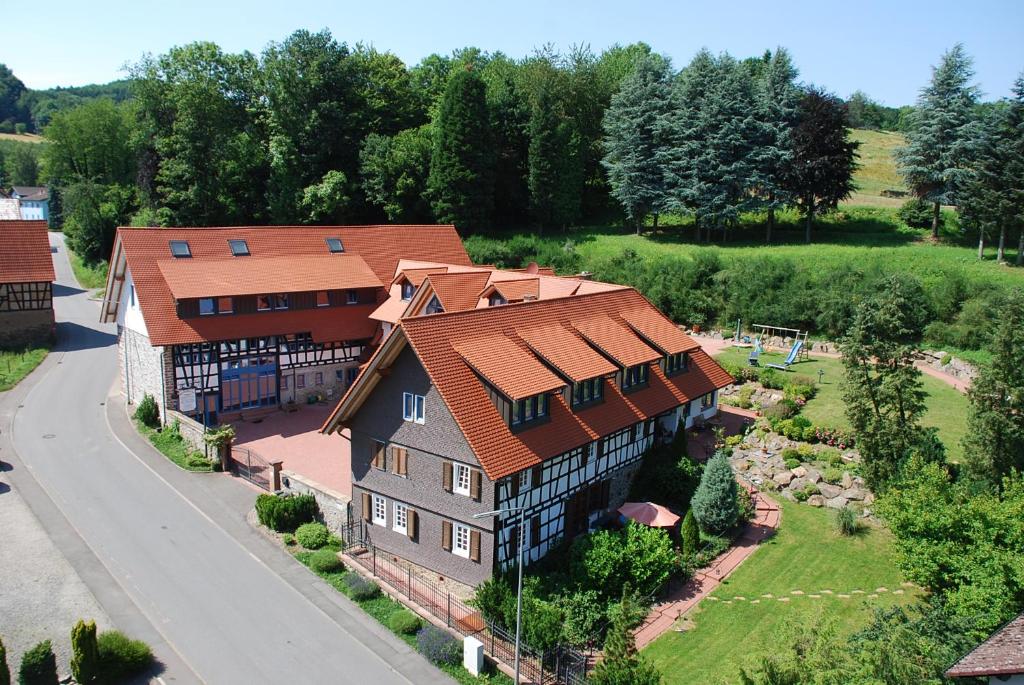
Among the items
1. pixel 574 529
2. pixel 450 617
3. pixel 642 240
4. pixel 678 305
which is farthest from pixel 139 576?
pixel 642 240

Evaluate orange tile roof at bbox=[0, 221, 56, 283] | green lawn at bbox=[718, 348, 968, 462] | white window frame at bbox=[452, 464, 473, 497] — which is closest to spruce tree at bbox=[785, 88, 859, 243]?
green lawn at bbox=[718, 348, 968, 462]

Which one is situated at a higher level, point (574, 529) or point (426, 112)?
point (426, 112)

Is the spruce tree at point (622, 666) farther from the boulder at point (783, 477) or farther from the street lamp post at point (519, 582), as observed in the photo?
the boulder at point (783, 477)

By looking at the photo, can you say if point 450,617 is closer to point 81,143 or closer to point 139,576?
point 139,576

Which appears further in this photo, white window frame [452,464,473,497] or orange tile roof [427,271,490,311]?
orange tile roof [427,271,490,311]

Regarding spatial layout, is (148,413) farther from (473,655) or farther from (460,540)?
(473,655)

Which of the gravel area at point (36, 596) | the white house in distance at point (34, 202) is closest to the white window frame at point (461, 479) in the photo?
the gravel area at point (36, 596)

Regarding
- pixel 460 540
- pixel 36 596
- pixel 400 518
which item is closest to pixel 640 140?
pixel 400 518

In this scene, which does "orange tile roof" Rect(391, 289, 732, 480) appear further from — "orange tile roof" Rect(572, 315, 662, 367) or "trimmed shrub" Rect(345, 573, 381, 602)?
"trimmed shrub" Rect(345, 573, 381, 602)

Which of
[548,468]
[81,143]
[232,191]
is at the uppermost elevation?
[81,143]
